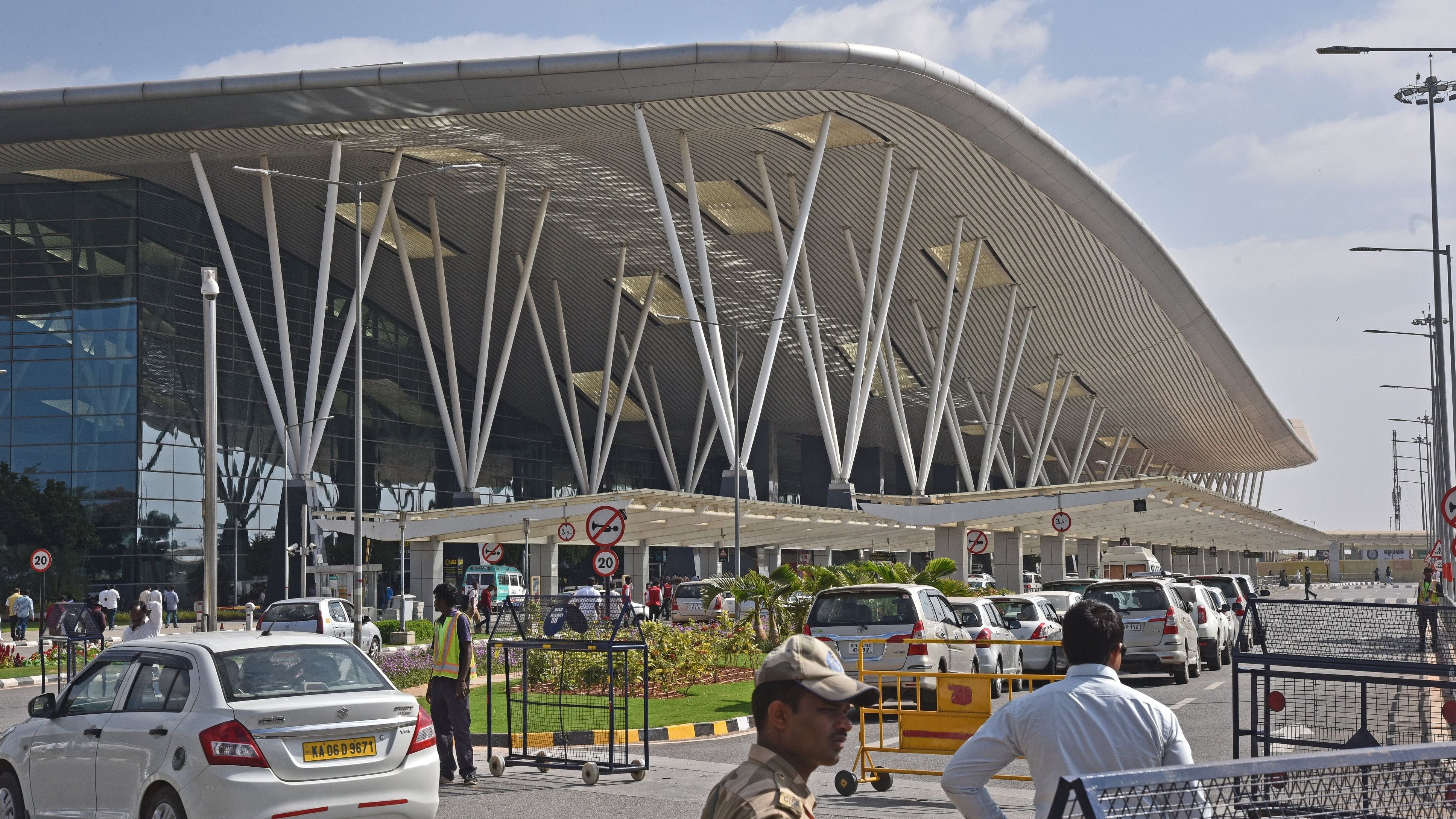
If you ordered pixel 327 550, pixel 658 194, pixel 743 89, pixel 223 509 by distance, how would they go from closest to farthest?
pixel 743 89 → pixel 658 194 → pixel 223 509 → pixel 327 550

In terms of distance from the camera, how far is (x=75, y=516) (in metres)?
47.6

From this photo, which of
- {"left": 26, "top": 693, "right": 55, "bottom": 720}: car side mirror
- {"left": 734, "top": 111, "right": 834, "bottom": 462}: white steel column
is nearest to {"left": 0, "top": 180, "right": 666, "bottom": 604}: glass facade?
{"left": 734, "top": 111, "right": 834, "bottom": 462}: white steel column

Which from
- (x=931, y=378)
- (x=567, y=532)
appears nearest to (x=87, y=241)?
(x=567, y=532)

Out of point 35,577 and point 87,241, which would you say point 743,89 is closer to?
point 87,241

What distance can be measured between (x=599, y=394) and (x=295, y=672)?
67.7 metres

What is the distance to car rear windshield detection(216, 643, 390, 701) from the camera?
933 centimetres

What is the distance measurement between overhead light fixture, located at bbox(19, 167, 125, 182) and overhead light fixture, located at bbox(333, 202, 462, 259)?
294 inches

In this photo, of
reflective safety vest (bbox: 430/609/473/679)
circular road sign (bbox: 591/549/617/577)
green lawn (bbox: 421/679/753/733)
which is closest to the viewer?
reflective safety vest (bbox: 430/609/473/679)

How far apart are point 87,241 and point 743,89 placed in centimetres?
2426

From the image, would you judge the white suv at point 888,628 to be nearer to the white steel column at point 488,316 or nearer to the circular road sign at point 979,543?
the circular road sign at point 979,543

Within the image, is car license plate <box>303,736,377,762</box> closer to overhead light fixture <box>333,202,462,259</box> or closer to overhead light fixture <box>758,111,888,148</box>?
overhead light fixture <box>758,111,888,148</box>

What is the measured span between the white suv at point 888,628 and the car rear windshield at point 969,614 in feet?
8.05

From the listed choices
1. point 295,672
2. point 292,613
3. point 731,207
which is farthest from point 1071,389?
point 295,672

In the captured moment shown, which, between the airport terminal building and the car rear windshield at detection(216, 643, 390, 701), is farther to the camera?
the airport terminal building
